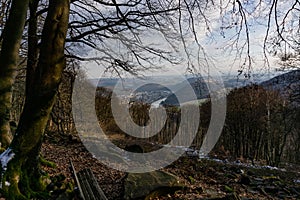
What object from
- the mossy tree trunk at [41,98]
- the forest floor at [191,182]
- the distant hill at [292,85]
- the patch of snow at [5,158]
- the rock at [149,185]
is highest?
the distant hill at [292,85]

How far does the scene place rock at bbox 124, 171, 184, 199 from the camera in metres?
4.80

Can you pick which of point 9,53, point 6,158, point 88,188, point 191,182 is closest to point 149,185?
point 88,188

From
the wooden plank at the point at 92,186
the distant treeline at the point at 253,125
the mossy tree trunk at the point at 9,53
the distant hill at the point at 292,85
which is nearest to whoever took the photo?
the wooden plank at the point at 92,186

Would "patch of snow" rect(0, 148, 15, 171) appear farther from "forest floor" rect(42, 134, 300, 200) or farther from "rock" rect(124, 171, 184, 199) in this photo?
"rock" rect(124, 171, 184, 199)

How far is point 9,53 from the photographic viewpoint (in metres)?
4.71

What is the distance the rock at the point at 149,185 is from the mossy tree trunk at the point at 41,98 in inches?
63.2

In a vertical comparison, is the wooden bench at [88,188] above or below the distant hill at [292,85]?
below

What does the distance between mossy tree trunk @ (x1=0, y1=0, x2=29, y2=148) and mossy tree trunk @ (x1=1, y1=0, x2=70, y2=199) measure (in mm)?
1139

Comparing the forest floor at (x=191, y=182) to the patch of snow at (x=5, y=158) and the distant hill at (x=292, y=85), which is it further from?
the distant hill at (x=292, y=85)

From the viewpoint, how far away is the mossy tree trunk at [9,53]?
4715mm

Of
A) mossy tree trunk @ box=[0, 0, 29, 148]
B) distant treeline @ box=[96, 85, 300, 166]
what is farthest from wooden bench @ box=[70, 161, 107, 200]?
distant treeline @ box=[96, 85, 300, 166]

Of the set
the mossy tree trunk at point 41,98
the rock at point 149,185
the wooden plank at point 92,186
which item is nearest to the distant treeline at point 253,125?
the rock at point 149,185

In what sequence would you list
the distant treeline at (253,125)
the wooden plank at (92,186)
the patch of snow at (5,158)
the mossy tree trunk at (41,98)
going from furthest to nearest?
the distant treeline at (253,125) → the wooden plank at (92,186) → the mossy tree trunk at (41,98) → the patch of snow at (5,158)

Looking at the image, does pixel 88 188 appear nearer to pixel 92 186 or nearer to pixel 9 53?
pixel 92 186
